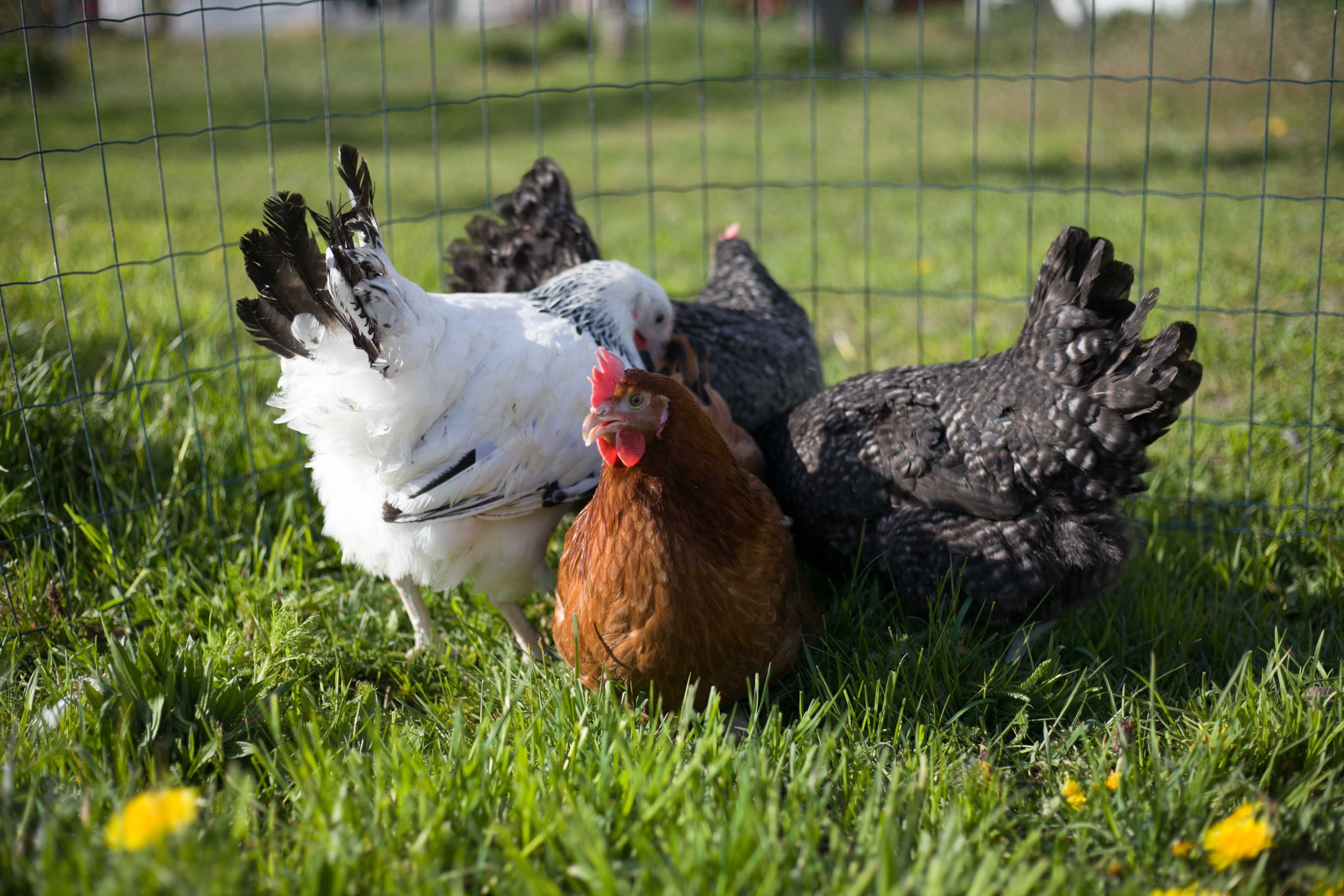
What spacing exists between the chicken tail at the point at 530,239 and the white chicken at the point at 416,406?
880 millimetres

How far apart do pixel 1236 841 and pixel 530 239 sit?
3.13 meters

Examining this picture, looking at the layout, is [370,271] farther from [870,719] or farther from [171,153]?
[171,153]

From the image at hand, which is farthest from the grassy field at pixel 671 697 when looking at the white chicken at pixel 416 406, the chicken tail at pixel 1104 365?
the chicken tail at pixel 1104 365

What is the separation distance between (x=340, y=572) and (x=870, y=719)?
6.42 ft

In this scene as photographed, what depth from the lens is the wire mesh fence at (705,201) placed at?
10.4 feet

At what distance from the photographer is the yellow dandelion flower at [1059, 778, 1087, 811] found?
6.51 ft

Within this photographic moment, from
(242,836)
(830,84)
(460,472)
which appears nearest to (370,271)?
(460,472)

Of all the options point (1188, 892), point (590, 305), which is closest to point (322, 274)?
point (590, 305)

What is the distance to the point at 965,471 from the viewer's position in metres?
2.65

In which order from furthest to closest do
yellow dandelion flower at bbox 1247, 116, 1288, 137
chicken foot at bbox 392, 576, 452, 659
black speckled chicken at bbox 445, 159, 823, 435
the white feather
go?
yellow dandelion flower at bbox 1247, 116, 1288, 137
black speckled chicken at bbox 445, 159, 823, 435
chicken foot at bbox 392, 576, 452, 659
the white feather

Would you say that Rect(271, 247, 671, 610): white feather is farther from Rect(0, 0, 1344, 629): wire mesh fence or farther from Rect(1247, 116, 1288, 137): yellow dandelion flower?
Rect(1247, 116, 1288, 137): yellow dandelion flower

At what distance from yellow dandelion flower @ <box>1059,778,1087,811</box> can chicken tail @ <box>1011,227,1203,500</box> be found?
2.83ft

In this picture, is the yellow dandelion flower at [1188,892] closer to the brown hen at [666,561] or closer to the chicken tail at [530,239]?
the brown hen at [666,561]

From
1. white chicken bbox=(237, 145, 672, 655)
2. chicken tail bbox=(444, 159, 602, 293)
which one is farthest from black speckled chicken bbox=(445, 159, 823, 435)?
white chicken bbox=(237, 145, 672, 655)
